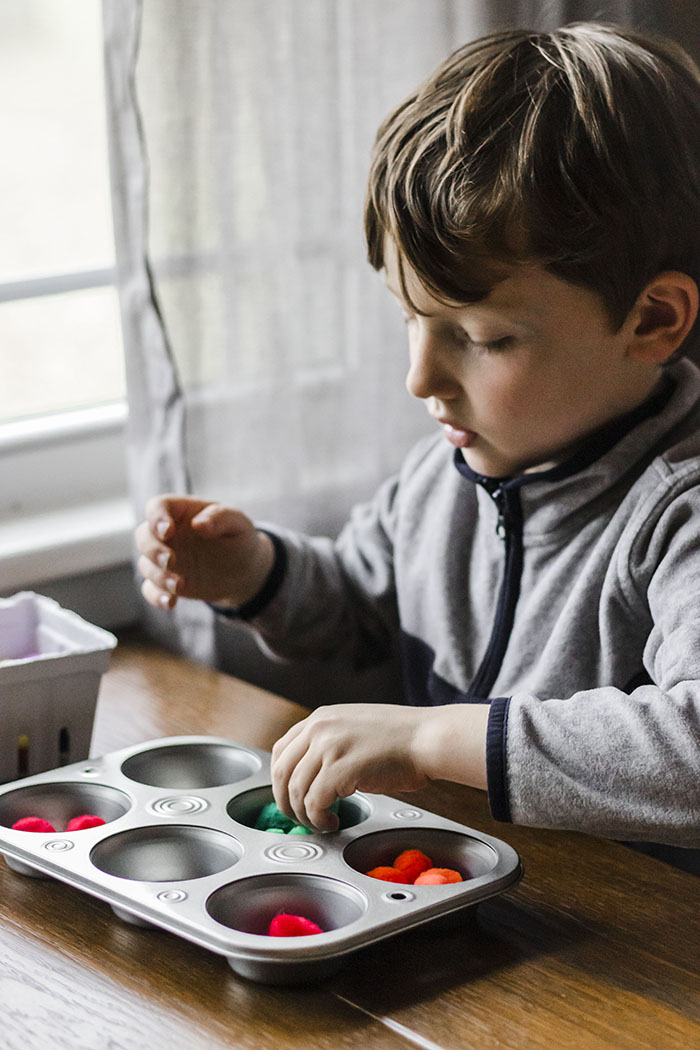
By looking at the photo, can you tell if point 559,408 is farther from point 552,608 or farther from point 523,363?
point 552,608

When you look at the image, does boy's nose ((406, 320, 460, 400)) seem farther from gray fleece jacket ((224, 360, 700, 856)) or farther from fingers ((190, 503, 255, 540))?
fingers ((190, 503, 255, 540))

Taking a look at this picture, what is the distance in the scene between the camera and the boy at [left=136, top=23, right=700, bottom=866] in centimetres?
76

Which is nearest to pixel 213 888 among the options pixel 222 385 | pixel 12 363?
pixel 222 385

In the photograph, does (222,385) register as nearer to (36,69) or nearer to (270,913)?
(36,69)

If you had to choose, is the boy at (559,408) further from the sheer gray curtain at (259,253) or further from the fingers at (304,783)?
the sheer gray curtain at (259,253)

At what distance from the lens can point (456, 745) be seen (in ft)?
2.48

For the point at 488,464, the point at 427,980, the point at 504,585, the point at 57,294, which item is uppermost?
the point at 57,294

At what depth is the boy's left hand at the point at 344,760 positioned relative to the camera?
0.76m

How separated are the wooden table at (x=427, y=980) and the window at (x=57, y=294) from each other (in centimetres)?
63

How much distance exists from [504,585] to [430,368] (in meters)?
0.21

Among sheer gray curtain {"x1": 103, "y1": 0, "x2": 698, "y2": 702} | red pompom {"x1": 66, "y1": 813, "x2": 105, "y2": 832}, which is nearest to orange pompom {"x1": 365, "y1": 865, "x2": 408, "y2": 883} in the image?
red pompom {"x1": 66, "y1": 813, "x2": 105, "y2": 832}

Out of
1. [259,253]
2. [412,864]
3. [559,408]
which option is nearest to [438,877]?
[412,864]

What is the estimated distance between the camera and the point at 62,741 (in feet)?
3.13

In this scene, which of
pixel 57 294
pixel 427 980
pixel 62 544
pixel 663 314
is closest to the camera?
pixel 427 980
